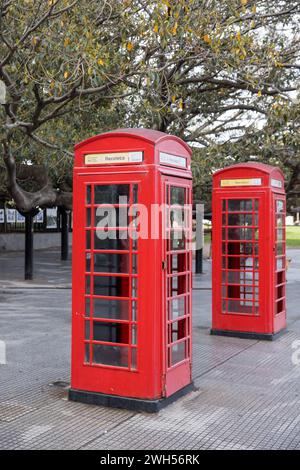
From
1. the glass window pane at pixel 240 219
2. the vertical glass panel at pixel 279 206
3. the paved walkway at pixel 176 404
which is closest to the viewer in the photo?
the paved walkway at pixel 176 404

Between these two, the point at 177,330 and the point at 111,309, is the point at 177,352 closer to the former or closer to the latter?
the point at 177,330

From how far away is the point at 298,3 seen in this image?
40.0 feet

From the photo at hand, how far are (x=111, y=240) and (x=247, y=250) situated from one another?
3.82m

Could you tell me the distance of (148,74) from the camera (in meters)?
8.97

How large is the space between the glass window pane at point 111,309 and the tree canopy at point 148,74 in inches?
162

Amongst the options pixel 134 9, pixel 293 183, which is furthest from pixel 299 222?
pixel 134 9

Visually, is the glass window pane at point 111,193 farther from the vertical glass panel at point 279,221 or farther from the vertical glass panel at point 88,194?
the vertical glass panel at point 279,221

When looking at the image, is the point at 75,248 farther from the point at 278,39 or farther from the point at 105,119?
the point at 278,39

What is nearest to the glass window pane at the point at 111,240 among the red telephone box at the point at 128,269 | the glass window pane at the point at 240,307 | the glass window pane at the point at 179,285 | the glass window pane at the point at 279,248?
the red telephone box at the point at 128,269

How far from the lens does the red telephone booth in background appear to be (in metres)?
8.61

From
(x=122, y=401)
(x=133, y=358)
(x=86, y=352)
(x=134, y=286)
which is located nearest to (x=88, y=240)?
(x=134, y=286)

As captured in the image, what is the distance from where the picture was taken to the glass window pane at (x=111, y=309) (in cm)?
556

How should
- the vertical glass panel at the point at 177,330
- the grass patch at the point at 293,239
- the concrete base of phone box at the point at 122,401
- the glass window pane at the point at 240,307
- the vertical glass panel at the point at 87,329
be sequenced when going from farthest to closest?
the grass patch at the point at 293,239, the glass window pane at the point at 240,307, the vertical glass panel at the point at 177,330, the vertical glass panel at the point at 87,329, the concrete base of phone box at the point at 122,401

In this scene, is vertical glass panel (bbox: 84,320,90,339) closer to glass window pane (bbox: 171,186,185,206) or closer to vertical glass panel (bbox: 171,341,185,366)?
vertical glass panel (bbox: 171,341,185,366)
